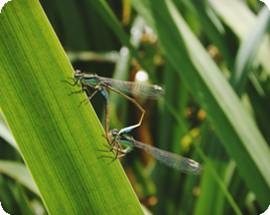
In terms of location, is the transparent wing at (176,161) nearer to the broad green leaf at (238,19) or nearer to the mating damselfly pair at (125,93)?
the mating damselfly pair at (125,93)

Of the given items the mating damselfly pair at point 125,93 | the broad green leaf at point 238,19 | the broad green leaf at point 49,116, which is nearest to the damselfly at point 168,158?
the mating damselfly pair at point 125,93

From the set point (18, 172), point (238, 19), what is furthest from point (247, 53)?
point (18, 172)

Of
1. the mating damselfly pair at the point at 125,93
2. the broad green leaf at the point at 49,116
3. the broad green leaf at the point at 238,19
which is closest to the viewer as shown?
the broad green leaf at the point at 49,116

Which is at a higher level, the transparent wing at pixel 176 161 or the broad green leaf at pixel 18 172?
the broad green leaf at pixel 18 172

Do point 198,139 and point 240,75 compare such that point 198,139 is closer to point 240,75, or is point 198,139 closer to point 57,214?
point 240,75

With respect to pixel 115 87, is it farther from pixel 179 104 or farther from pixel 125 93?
pixel 179 104

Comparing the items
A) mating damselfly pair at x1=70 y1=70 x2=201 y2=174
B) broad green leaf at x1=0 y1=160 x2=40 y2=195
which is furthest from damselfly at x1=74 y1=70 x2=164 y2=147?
broad green leaf at x1=0 y1=160 x2=40 y2=195
